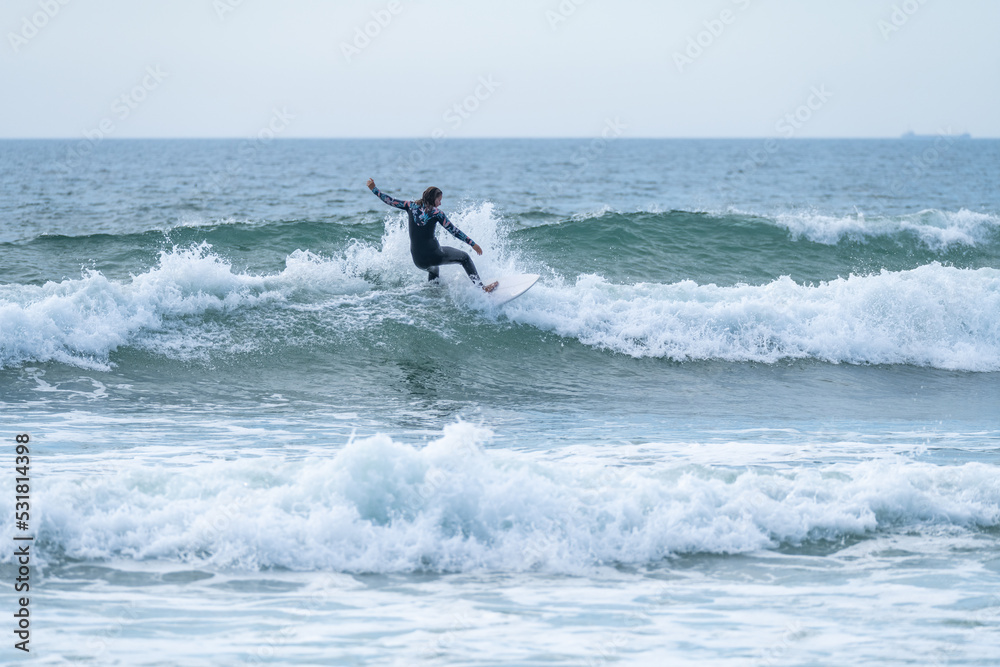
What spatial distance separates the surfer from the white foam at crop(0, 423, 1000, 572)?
542cm

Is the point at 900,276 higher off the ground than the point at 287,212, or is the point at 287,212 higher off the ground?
the point at 287,212

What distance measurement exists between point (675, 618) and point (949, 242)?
17.4 metres

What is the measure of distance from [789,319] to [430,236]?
214 inches

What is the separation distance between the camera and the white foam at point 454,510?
5.15 meters

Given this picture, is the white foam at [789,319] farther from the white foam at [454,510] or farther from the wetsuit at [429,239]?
the white foam at [454,510]

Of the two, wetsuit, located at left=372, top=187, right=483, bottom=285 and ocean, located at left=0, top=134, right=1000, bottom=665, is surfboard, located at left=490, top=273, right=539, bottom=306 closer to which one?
ocean, located at left=0, top=134, right=1000, bottom=665

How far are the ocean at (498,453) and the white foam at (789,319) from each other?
5cm

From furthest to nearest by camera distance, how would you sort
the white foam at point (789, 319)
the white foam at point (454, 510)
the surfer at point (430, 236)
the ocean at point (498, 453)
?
1. the white foam at point (789, 319)
2. the surfer at point (430, 236)
3. the white foam at point (454, 510)
4. the ocean at point (498, 453)

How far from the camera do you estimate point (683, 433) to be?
26.1ft

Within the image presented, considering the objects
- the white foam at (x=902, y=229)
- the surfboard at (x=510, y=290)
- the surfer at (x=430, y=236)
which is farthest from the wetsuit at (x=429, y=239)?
the white foam at (x=902, y=229)

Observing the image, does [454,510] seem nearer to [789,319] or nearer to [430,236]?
[430,236]

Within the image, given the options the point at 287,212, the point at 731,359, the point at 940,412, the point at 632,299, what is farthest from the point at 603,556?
the point at 287,212

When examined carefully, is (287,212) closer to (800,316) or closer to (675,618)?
(800,316)

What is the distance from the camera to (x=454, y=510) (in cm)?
543
